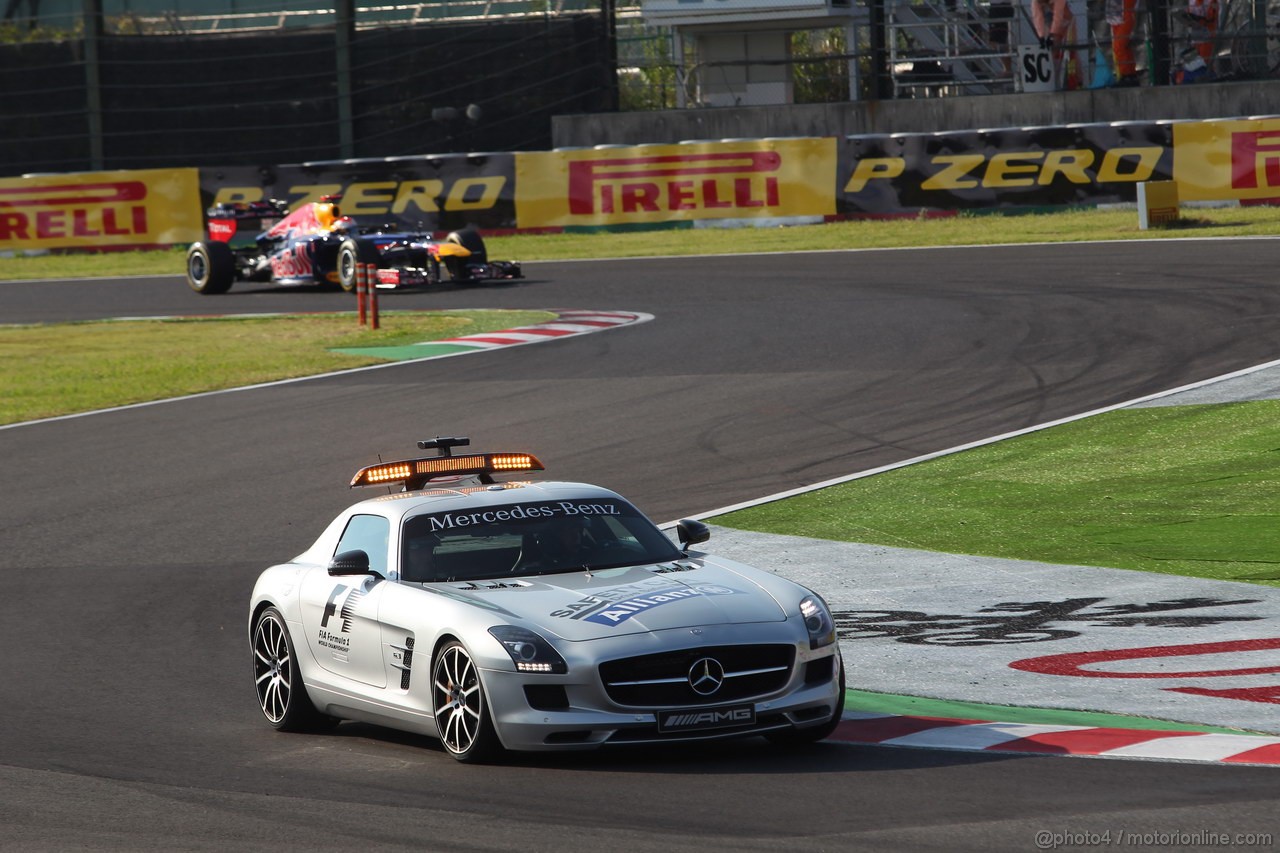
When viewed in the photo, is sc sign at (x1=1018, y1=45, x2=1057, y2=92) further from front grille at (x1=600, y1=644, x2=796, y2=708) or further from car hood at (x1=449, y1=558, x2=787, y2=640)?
front grille at (x1=600, y1=644, x2=796, y2=708)

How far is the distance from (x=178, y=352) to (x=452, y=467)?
→ 16.7 m

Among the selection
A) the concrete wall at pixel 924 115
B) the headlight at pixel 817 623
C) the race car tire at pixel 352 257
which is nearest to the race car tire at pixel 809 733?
the headlight at pixel 817 623

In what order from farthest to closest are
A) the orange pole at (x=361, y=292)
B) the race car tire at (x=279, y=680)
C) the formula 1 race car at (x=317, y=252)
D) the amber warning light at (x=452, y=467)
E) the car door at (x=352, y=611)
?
1. the formula 1 race car at (x=317, y=252)
2. the orange pole at (x=361, y=292)
3. the amber warning light at (x=452, y=467)
4. the race car tire at (x=279, y=680)
5. the car door at (x=352, y=611)

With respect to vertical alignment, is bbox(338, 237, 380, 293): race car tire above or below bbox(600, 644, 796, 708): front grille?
above

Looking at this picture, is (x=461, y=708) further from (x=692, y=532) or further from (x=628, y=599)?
(x=692, y=532)

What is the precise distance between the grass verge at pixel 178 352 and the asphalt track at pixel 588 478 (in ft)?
3.83

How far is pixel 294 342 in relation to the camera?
995 inches

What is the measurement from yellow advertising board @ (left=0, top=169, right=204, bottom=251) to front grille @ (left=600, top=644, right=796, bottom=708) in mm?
34017

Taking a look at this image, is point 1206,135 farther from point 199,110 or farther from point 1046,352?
point 199,110

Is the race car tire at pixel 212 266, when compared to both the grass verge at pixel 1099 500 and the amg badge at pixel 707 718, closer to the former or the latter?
the grass verge at pixel 1099 500

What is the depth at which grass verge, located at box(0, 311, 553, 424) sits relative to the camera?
21.9 meters

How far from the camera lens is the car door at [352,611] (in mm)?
8250

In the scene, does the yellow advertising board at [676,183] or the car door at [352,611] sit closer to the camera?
the car door at [352,611]

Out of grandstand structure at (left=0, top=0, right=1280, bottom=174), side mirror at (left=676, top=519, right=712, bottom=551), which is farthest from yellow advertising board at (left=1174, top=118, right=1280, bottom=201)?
side mirror at (left=676, top=519, right=712, bottom=551)
